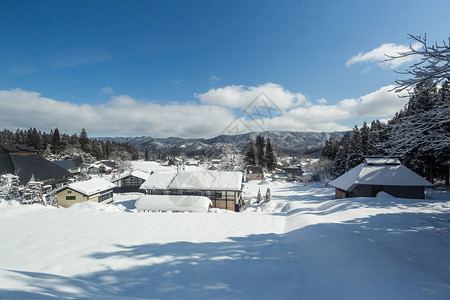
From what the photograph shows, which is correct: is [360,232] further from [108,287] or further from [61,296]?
[61,296]

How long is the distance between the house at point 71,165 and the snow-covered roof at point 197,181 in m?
30.1

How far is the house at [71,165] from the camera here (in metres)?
41.3

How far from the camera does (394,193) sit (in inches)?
606

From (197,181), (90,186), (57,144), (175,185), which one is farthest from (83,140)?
(197,181)

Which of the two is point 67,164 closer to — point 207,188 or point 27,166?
point 27,166

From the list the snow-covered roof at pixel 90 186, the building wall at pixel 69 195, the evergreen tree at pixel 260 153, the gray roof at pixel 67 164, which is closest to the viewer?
the building wall at pixel 69 195

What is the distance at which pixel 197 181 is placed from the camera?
19.5m

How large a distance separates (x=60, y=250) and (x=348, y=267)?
24.6 feet

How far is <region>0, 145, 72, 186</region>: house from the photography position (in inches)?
849

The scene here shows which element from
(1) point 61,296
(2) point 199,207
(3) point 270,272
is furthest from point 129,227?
(2) point 199,207

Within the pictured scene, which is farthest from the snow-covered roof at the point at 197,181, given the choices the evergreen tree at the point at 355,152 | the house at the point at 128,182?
the evergreen tree at the point at 355,152

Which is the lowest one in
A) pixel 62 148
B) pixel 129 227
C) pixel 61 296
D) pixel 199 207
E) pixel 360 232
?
pixel 199 207

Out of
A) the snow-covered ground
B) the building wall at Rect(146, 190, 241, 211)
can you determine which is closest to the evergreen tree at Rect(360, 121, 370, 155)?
the building wall at Rect(146, 190, 241, 211)

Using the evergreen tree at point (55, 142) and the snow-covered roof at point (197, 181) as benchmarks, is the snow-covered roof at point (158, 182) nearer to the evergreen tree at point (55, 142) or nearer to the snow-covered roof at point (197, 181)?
the snow-covered roof at point (197, 181)
